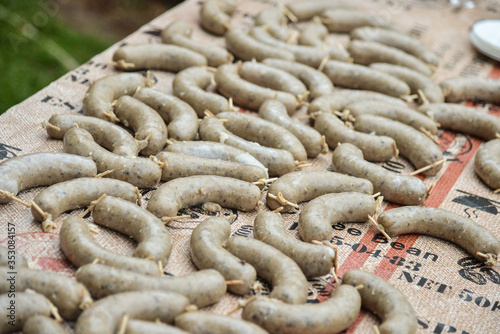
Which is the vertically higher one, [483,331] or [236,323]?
[236,323]

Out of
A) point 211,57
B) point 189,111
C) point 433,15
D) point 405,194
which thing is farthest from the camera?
point 433,15

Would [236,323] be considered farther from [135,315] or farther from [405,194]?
[405,194]

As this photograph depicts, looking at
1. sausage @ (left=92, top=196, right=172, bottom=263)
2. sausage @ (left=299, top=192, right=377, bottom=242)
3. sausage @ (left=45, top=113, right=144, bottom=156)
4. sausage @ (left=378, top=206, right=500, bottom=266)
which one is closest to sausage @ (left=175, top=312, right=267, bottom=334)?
sausage @ (left=92, top=196, right=172, bottom=263)

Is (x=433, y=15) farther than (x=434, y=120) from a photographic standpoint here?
Yes

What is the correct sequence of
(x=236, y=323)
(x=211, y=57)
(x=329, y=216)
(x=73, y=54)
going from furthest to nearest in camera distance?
(x=73, y=54), (x=211, y=57), (x=329, y=216), (x=236, y=323)

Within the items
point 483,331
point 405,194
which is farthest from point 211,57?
point 483,331

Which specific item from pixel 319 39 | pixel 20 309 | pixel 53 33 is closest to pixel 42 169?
pixel 20 309

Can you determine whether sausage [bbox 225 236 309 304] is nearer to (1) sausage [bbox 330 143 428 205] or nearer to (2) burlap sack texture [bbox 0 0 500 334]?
(2) burlap sack texture [bbox 0 0 500 334]

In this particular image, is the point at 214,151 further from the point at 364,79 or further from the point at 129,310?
the point at 364,79

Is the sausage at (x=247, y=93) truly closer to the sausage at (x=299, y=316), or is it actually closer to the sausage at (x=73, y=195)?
the sausage at (x=73, y=195)
